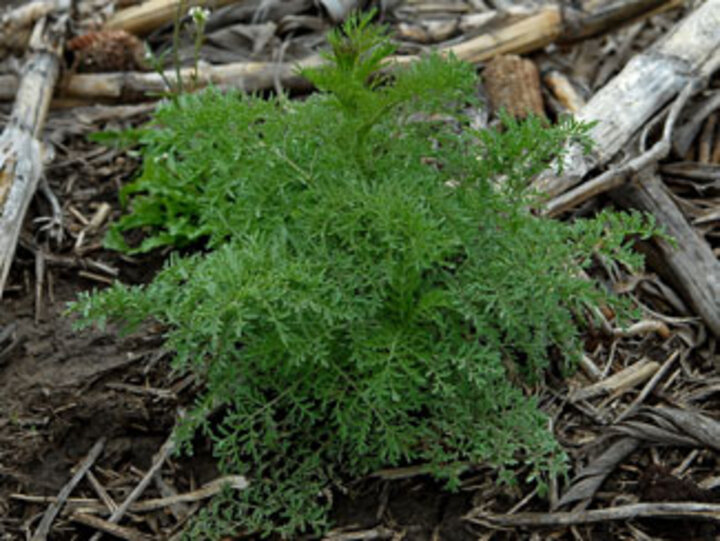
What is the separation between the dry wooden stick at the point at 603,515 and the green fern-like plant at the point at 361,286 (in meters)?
0.18

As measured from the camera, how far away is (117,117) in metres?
4.71

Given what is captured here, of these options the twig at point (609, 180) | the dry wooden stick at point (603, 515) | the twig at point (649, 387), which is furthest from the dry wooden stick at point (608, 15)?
the dry wooden stick at point (603, 515)

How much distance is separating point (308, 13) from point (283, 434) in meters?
3.06

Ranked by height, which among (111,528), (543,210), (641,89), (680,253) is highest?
(641,89)

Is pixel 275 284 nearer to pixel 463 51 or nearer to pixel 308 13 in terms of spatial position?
pixel 463 51

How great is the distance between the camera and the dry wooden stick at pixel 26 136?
373 centimetres

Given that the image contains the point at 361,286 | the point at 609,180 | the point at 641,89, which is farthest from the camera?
the point at 641,89

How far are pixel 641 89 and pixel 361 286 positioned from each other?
6.68 feet

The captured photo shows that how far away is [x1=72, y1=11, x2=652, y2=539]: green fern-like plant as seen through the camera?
2.53 meters

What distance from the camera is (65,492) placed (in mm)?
3035

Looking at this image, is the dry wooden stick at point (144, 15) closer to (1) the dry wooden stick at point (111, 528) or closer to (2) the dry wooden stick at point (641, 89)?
(2) the dry wooden stick at point (641, 89)

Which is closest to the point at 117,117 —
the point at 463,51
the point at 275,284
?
the point at 463,51

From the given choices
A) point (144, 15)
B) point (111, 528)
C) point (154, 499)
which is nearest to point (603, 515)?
point (154, 499)

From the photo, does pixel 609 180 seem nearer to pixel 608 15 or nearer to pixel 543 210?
pixel 543 210
